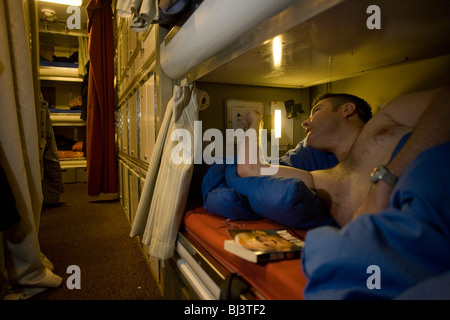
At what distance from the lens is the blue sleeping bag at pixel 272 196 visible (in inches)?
36.1

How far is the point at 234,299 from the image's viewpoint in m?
0.70

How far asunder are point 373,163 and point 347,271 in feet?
1.88

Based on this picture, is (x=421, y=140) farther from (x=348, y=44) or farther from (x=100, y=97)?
(x=100, y=97)

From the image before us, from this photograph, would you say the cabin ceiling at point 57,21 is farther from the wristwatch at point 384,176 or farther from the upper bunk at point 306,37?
the wristwatch at point 384,176

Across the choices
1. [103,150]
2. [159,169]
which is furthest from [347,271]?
[103,150]

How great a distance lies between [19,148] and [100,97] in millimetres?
2164

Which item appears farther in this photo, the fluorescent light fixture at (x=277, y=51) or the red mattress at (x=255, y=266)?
the fluorescent light fixture at (x=277, y=51)

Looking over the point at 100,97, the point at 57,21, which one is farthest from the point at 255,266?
the point at 57,21

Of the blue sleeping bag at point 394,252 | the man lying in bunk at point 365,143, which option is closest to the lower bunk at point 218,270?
the blue sleeping bag at point 394,252

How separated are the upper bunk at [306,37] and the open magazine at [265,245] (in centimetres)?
62

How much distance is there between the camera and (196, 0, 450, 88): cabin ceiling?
760 mm

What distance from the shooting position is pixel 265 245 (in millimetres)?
764

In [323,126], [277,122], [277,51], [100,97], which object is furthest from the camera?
[100,97]
